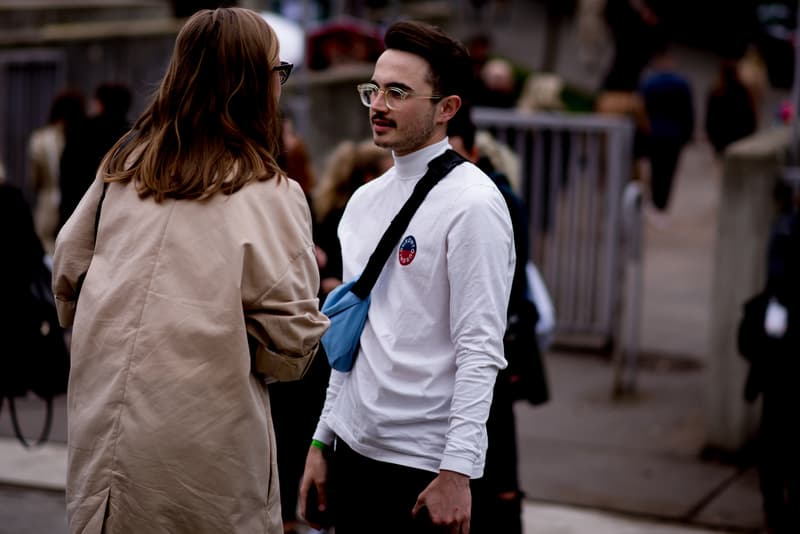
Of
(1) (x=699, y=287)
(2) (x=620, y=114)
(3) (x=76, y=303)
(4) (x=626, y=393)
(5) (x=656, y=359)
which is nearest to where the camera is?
(3) (x=76, y=303)

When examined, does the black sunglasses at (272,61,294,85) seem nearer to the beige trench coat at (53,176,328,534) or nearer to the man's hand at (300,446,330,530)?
the beige trench coat at (53,176,328,534)

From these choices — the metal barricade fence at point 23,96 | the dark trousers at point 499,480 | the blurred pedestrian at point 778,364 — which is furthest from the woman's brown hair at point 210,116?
the metal barricade fence at point 23,96

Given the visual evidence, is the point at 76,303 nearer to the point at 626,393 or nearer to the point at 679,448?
the point at 679,448

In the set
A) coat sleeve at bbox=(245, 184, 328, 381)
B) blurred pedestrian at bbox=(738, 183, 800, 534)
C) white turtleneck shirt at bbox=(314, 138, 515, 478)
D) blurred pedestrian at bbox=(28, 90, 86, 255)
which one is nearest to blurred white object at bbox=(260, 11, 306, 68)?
blurred pedestrian at bbox=(28, 90, 86, 255)

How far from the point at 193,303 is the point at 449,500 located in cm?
81

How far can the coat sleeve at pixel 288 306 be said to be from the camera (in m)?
3.02

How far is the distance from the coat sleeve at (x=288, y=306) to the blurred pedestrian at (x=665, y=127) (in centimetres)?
1311

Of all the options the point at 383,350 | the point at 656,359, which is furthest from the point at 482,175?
the point at 656,359

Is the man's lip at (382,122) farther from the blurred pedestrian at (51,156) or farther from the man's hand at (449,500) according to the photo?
the blurred pedestrian at (51,156)

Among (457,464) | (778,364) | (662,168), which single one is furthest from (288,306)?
(662,168)

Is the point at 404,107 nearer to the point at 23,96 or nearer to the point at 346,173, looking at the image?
the point at 346,173

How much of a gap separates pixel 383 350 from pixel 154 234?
0.75 metres

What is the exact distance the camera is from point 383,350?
3.46m

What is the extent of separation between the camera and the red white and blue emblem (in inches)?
135
